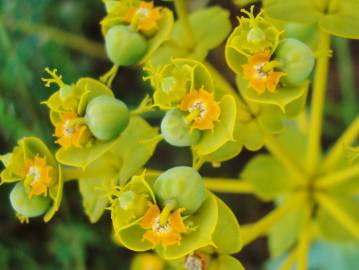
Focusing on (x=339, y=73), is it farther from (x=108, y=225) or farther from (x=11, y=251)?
(x=11, y=251)

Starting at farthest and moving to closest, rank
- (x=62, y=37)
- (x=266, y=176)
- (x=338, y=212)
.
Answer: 1. (x=62, y=37)
2. (x=266, y=176)
3. (x=338, y=212)

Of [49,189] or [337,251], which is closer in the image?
[49,189]

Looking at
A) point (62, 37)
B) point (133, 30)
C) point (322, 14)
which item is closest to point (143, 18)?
point (133, 30)

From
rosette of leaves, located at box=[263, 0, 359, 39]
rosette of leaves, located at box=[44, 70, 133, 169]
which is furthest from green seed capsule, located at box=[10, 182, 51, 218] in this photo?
rosette of leaves, located at box=[263, 0, 359, 39]

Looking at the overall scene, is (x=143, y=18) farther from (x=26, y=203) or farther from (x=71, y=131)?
(x=26, y=203)

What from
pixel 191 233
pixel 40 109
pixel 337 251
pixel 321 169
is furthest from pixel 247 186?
pixel 40 109
